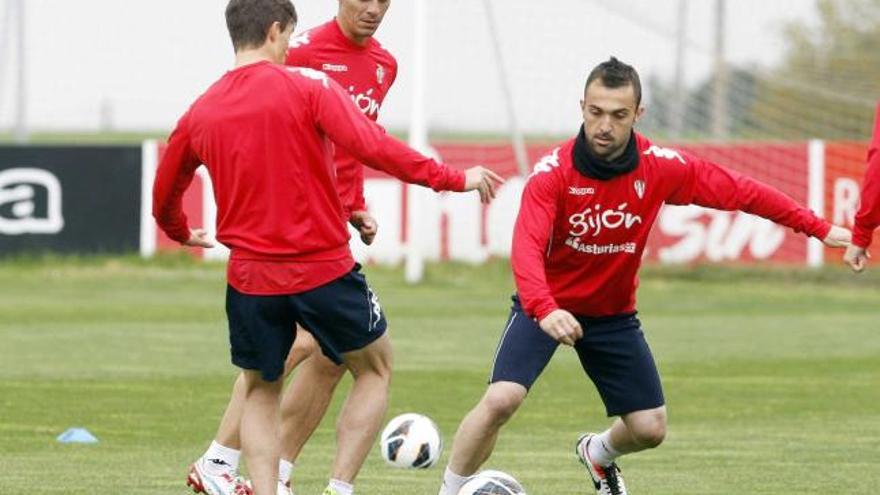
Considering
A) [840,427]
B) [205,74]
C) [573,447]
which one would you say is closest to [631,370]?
[573,447]

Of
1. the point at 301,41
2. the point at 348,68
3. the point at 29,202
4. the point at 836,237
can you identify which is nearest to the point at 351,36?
the point at 348,68

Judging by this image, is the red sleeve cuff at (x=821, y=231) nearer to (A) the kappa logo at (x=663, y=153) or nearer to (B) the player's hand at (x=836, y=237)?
(B) the player's hand at (x=836, y=237)

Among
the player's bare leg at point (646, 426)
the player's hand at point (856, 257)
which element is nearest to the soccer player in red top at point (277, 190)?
the player's bare leg at point (646, 426)

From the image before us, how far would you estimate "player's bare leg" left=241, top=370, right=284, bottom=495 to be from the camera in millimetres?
8367

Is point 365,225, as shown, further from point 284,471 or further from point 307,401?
point 284,471

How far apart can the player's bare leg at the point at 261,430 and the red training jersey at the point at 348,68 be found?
4.97ft

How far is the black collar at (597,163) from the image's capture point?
28.7ft

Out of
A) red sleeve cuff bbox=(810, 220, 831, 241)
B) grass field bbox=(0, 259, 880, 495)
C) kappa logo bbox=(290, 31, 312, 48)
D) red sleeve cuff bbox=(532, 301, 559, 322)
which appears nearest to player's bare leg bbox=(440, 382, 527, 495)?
red sleeve cuff bbox=(532, 301, 559, 322)

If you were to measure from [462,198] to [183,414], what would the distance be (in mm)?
15711

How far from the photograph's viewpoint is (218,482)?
9227 millimetres

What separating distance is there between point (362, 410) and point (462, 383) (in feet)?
23.6

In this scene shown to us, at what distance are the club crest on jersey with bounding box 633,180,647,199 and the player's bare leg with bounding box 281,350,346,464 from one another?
1724 mm

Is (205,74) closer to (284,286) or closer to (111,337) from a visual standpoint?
(111,337)

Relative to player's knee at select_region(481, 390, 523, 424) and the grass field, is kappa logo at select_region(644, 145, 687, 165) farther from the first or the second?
the grass field
